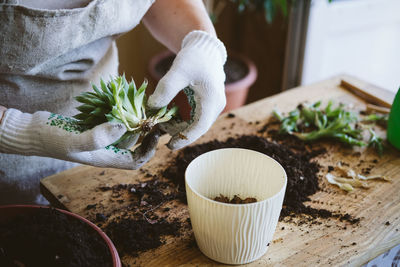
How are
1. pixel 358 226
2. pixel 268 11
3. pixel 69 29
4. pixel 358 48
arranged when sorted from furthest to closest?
pixel 358 48, pixel 268 11, pixel 69 29, pixel 358 226

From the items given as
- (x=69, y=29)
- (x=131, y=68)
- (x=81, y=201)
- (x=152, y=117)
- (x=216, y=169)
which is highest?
(x=69, y=29)

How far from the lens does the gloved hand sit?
1158 millimetres

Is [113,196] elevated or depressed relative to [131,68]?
elevated

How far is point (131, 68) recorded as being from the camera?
356 cm

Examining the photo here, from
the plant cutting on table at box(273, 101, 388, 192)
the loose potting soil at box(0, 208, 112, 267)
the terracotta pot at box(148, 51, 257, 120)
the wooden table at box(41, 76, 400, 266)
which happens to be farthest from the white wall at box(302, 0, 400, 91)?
the loose potting soil at box(0, 208, 112, 267)

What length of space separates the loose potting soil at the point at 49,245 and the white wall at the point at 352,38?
263cm

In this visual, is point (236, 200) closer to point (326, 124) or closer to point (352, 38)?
point (326, 124)

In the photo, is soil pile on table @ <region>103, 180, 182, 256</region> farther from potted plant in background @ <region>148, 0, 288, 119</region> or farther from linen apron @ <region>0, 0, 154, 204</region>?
potted plant in background @ <region>148, 0, 288, 119</region>

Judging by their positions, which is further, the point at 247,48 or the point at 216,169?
the point at 247,48

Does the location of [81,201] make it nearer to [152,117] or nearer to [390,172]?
[152,117]

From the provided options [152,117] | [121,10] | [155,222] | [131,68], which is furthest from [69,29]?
[131,68]

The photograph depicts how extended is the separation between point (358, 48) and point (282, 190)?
287 centimetres

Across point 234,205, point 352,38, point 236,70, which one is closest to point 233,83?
point 236,70

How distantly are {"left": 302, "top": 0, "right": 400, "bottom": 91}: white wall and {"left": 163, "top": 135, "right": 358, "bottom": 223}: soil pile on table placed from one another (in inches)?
73.0
